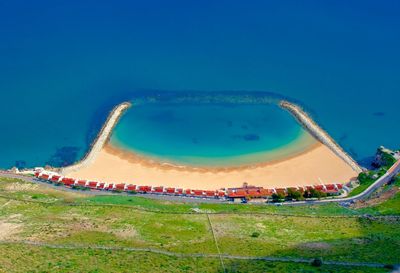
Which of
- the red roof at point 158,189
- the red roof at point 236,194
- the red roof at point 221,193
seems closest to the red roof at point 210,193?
the red roof at point 221,193

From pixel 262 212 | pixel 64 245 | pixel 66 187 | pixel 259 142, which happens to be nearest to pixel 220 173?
pixel 259 142

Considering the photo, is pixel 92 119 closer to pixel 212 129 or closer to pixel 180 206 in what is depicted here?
pixel 212 129

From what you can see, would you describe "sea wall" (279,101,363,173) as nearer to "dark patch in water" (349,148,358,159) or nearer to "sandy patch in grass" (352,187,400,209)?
"dark patch in water" (349,148,358,159)

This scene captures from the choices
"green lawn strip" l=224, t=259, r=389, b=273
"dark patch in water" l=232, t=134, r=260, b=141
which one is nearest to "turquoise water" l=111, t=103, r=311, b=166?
"dark patch in water" l=232, t=134, r=260, b=141

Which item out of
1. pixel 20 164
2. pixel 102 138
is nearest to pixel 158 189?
pixel 102 138

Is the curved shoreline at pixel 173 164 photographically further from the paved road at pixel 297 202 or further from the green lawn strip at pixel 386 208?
the green lawn strip at pixel 386 208

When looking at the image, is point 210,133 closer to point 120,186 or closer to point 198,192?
point 198,192
